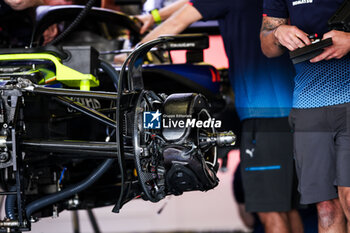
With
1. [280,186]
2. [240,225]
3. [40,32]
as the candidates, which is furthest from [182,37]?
[240,225]

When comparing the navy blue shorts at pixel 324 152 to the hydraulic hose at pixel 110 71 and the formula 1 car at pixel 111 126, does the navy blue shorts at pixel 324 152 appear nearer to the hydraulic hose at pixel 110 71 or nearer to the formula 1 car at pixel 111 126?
the formula 1 car at pixel 111 126

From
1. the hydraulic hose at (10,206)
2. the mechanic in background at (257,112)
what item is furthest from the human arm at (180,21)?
the hydraulic hose at (10,206)

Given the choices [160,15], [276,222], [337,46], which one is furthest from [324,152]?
[160,15]

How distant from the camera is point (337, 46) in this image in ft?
6.28

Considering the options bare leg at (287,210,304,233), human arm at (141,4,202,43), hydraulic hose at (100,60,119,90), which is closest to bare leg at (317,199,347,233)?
bare leg at (287,210,304,233)

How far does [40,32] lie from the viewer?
8.94 ft

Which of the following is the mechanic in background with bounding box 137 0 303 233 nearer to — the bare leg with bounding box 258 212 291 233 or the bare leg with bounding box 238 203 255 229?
the bare leg with bounding box 258 212 291 233

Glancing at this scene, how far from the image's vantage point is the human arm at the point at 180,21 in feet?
9.43

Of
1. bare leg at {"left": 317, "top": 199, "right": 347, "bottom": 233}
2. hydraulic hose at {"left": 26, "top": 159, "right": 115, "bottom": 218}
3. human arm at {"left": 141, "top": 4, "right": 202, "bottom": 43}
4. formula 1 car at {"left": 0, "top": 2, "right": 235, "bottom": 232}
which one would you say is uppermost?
human arm at {"left": 141, "top": 4, "right": 202, "bottom": 43}

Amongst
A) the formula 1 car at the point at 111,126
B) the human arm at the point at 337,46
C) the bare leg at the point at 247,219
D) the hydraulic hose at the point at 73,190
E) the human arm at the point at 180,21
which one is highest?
the human arm at the point at 180,21

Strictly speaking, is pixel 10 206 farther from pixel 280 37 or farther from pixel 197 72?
pixel 280 37

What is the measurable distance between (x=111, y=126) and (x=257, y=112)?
1.02 meters

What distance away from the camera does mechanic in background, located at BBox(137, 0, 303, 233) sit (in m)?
2.81

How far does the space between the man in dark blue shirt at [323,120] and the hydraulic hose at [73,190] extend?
33.4 inches
